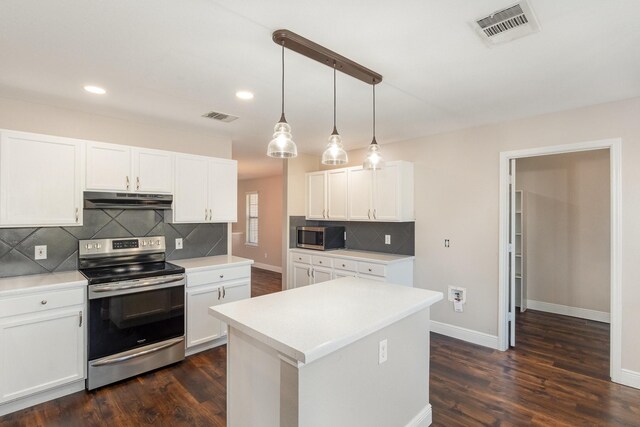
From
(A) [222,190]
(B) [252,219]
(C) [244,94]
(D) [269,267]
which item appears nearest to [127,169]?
(A) [222,190]

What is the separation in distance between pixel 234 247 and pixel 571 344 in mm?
7717

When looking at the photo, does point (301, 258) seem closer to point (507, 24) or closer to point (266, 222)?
point (266, 222)

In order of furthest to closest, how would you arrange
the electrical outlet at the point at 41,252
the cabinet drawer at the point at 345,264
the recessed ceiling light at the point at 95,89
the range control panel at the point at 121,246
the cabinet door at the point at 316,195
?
the cabinet door at the point at 316,195, the cabinet drawer at the point at 345,264, the range control panel at the point at 121,246, the electrical outlet at the point at 41,252, the recessed ceiling light at the point at 95,89

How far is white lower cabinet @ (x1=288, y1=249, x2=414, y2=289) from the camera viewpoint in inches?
154

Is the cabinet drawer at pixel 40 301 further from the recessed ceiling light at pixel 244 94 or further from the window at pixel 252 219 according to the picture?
the window at pixel 252 219

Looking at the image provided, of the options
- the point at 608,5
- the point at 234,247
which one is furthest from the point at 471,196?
the point at 234,247

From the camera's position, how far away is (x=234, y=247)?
930 cm

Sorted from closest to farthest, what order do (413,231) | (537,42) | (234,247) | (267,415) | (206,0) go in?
(206,0) < (267,415) < (537,42) < (413,231) < (234,247)

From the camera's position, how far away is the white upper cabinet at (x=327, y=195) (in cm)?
468

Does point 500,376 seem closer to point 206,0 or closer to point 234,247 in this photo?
point 206,0

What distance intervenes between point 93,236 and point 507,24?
3.72 meters

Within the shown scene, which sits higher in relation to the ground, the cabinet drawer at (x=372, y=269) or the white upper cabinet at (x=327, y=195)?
the white upper cabinet at (x=327, y=195)

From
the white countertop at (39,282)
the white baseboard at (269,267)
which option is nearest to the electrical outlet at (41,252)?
the white countertop at (39,282)

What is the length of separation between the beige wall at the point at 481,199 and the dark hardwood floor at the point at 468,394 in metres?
0.41
